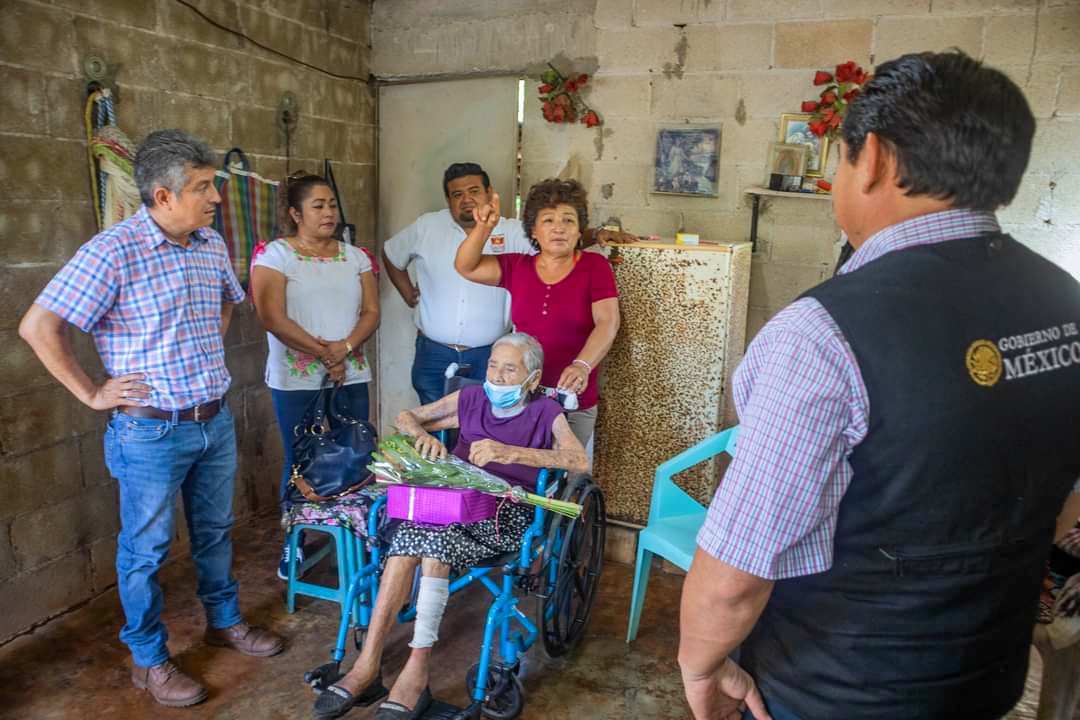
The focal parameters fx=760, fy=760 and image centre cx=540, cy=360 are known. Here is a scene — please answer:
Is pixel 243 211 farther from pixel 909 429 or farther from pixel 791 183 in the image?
pixel 909 429

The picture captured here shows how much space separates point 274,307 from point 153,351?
2.45 feet

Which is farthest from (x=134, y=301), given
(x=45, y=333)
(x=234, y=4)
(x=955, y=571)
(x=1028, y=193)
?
(x=1028, y=193)

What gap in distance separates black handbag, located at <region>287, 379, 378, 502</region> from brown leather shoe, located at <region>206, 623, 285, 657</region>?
0.45 meters

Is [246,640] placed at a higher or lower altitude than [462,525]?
lower

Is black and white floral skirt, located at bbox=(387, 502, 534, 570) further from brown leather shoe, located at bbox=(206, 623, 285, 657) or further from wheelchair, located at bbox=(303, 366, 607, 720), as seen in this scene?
brown leather shoe, located at bbox=(206, 623, 285, 657)

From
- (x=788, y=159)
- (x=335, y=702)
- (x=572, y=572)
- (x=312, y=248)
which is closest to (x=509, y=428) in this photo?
(x=572, y=572)

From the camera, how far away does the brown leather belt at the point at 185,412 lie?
2.13 m

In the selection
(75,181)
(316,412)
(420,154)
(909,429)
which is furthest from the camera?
(420,154)

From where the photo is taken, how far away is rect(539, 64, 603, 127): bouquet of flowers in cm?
348

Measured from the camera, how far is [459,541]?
218cm

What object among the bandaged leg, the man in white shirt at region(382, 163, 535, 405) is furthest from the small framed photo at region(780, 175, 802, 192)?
the bandaged leg

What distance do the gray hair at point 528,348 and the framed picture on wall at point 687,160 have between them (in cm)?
137

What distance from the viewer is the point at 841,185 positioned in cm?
100

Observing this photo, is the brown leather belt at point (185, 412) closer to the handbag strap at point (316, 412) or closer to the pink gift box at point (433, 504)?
the handbag strap at point (316, 412)
